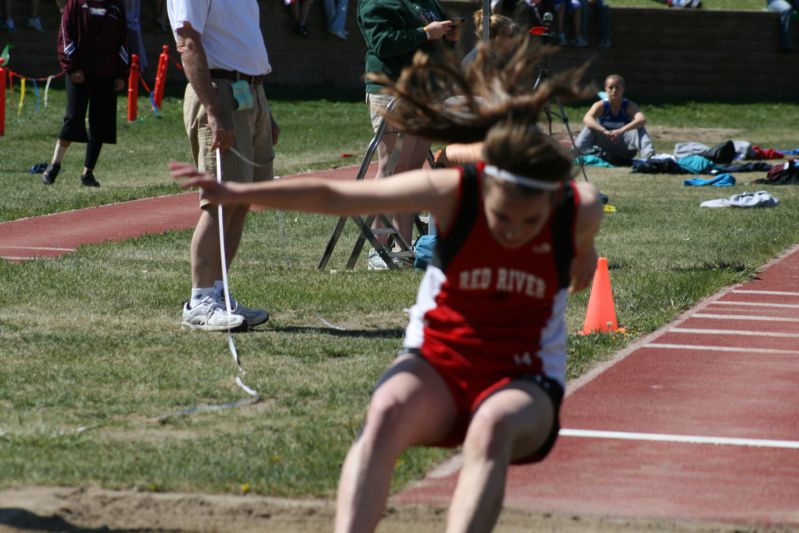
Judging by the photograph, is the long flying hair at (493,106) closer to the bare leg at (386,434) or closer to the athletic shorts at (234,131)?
the bare leg at (386,434)

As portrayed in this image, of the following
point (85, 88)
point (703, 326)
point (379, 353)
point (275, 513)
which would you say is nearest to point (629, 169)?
point (85, 88)

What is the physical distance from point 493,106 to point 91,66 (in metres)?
11.9

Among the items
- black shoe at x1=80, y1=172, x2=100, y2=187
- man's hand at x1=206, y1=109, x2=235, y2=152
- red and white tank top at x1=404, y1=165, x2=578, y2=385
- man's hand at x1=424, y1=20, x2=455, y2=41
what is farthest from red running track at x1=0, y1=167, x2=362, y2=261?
red and white tank top at x1=404, y1=165, x2=578, y2=385

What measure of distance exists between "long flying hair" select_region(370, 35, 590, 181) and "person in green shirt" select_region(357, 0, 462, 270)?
497cm

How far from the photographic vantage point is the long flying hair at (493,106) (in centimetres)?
423

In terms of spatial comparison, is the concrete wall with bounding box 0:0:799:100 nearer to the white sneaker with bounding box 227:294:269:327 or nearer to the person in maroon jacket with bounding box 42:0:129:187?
the person in maroon jacket with bounding box 42:0:129:187

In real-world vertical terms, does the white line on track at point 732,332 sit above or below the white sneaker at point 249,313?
below

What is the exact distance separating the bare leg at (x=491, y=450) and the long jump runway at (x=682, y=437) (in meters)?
0.92

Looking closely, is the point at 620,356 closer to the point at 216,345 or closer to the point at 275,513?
the point at 216,345

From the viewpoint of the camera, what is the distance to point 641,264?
10.9 meters

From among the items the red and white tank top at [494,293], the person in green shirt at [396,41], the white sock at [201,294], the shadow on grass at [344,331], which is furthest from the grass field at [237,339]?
the red and white tank top at [494,293]

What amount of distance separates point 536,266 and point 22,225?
30.4ft

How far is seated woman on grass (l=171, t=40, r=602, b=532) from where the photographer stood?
406 cm

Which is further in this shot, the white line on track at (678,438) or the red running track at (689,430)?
the white line on track at (678,438)
